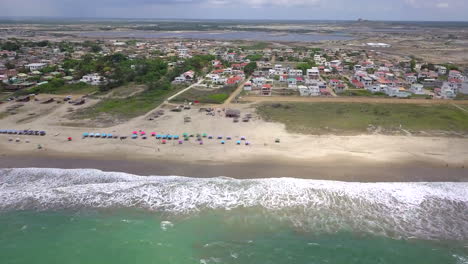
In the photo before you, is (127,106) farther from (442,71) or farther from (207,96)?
(442,71)

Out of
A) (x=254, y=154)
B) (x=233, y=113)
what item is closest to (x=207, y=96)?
(x=233, y=113)

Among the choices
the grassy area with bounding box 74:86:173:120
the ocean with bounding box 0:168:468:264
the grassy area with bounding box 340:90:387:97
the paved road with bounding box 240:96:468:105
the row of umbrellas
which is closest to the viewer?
the ocean with bounding box 0:168:468:264

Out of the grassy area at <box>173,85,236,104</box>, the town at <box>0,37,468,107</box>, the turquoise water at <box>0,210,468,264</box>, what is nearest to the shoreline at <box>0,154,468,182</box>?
the turquoise water at <box>0,210,468,264</box>

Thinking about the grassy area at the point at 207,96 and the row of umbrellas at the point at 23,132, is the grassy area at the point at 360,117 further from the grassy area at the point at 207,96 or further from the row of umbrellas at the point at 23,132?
the row of umbrellas at the point at 23,132

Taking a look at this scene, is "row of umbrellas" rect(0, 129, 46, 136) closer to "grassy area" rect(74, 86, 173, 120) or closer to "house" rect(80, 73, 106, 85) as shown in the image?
"grassy area" rect(74, 86, 173, 120)

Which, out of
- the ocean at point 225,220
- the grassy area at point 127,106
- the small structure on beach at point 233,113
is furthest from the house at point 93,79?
the ocean at point 225,220

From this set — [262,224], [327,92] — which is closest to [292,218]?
[262,224]
